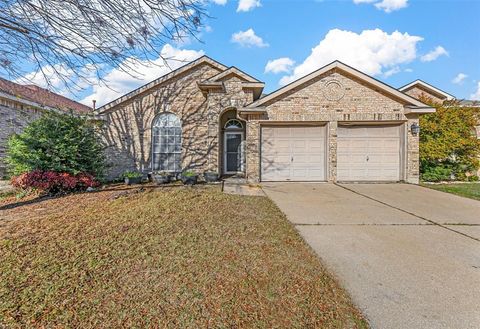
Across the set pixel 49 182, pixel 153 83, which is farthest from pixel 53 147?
pixel 153 83

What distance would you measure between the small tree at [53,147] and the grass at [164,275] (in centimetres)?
341

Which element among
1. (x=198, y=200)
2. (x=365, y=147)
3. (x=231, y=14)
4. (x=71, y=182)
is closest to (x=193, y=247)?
(x=198, y=200)

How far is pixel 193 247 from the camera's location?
366 cm

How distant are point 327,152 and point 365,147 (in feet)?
5.66

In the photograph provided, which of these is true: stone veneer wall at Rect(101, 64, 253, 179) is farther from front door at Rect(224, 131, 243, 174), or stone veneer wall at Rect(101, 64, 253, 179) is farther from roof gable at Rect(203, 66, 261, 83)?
roof gable at Rect(203, 66, 261, 83)

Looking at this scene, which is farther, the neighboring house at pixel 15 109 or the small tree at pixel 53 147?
the neighboring house at pixel 15 109

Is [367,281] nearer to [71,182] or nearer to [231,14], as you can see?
[231,14]

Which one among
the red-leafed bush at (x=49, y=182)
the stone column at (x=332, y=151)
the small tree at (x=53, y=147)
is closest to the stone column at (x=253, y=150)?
the stone column at (x=332, y=151)

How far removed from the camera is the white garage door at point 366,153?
10.5m

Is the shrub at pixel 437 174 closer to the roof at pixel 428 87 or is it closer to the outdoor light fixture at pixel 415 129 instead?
the outdoor light fixture at pixel 415 129

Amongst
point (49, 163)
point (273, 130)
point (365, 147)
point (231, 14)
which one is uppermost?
point (231, 14)

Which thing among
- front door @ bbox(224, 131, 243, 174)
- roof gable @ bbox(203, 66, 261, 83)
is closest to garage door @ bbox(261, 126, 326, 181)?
roof gable @ bbox(203, 66, 261, 83)

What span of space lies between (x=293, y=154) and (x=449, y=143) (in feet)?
24.3

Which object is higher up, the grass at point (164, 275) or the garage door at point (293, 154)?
the garage door at point (293, 154)
